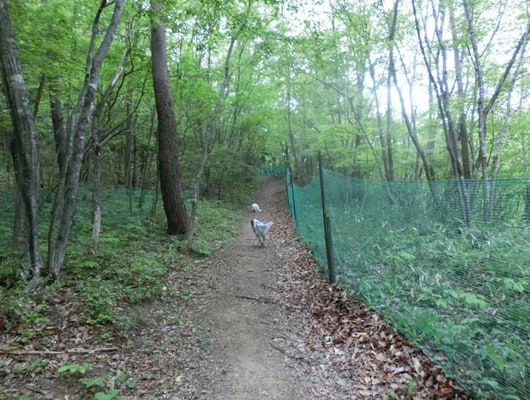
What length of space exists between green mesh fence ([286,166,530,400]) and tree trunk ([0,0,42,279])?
14.7 feet

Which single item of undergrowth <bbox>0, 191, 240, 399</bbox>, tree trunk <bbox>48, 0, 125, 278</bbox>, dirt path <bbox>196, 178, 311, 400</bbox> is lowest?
dirt path <bbox>196, 178, 311, 400</bbox>

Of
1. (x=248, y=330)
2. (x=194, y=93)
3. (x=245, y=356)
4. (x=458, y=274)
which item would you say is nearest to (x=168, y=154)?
(x=194, y=93)

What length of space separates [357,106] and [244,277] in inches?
404

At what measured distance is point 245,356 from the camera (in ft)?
10.7

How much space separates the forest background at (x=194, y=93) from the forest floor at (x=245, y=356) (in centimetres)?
129

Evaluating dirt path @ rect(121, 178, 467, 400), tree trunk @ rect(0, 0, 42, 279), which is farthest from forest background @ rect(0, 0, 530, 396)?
dirt path @ rect(121, 178, 467, 400)

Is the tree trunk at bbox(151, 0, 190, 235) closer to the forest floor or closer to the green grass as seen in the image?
the green grass

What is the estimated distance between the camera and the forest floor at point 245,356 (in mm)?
2561

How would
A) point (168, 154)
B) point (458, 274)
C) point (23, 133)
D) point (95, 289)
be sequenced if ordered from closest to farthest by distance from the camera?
1. point (458, 274)
2. point (23, 133)
3. point (95, 289)
4. point (168, 154)

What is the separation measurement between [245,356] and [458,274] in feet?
8.08

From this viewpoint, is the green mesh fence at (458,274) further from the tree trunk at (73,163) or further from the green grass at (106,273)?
the tree trunk at (73,163)

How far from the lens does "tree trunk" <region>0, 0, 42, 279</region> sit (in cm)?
346

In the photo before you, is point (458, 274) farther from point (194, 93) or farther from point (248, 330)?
point (194, 93)

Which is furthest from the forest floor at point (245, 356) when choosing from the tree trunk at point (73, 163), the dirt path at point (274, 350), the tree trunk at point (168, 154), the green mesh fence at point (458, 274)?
the tree trunk at point (168, 154)
